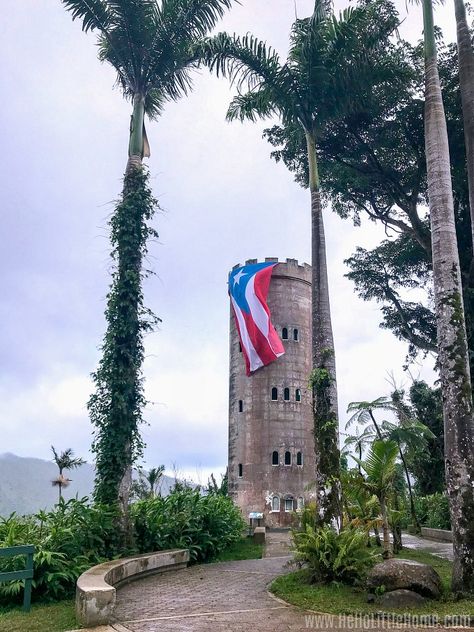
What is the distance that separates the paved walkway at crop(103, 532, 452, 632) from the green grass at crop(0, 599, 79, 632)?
0.66 meters

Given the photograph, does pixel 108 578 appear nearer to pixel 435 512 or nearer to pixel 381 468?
pixel 381 468

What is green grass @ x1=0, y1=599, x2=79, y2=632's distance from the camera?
6.96 m

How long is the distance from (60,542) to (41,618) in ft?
7.57

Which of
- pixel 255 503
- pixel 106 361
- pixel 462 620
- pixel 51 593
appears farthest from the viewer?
pixel 255 503

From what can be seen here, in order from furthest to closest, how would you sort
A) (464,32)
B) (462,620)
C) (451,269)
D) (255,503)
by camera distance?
1. (255,503)
2. (464,32)
3. (451,269)
4. (462,620)

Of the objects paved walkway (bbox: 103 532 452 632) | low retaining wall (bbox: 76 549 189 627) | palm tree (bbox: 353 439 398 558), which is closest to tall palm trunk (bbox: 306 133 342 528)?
palm tree (bbox: 353 439 398 558)

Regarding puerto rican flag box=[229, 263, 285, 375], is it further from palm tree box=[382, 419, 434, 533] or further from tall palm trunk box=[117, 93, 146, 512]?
tall palm trunk box=[117, 93, 146, 512]

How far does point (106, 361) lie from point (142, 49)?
26.6 ft

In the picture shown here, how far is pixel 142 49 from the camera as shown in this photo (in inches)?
558

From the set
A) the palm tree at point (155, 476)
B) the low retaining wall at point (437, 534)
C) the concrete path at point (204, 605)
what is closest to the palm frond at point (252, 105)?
the concrete path at point (204, 605)

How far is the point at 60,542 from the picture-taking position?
979cm

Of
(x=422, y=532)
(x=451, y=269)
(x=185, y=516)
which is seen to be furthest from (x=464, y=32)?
(x=422, y=532)

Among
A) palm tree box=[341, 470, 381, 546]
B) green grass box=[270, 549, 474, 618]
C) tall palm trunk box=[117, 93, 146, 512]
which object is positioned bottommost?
green grass box=[270, 549, 474, 618]

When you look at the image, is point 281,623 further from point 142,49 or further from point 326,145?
point 326,145
